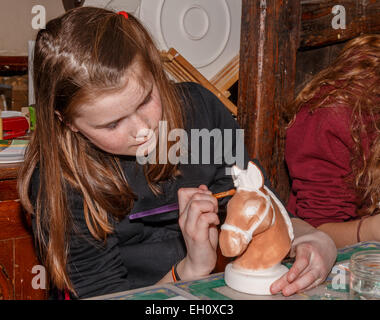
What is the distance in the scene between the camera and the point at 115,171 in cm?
116

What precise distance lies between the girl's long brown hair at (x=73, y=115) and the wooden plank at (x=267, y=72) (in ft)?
1.56

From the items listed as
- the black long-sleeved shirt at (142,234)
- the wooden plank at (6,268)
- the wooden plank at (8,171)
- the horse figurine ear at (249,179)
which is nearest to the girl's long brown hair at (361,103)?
the black long-sleeved shirt at (142,234)

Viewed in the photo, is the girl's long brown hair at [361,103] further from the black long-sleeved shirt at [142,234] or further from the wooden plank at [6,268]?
the wooden plank at [6,268]

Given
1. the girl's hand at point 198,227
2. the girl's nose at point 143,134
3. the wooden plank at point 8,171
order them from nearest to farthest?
the girl's hand at point 198,227, the girl's nose at point 143,134, the wooden plank at point 8,171

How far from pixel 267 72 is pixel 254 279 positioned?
95 centimetres

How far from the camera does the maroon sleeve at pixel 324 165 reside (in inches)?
51.6

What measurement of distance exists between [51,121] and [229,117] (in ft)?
1.78

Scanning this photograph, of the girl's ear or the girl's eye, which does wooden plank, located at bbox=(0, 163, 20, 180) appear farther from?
the girl's eye

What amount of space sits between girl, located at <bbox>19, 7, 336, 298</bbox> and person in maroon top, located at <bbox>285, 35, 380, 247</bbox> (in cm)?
23

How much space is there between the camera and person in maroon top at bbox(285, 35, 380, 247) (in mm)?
1297

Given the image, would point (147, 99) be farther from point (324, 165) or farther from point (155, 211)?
point (324, 165)

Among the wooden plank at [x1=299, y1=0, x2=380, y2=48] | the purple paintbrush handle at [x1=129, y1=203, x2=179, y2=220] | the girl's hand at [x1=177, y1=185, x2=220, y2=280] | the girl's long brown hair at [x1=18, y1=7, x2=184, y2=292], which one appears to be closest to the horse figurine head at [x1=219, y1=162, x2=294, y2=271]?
the girl's hand at [x1=177, y1=185, x2=220, y2=280]

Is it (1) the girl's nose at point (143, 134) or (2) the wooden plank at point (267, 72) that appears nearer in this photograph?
(1) the girl's nose at point (143, 134)
